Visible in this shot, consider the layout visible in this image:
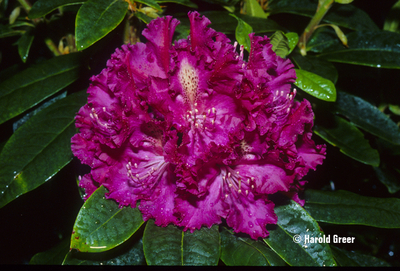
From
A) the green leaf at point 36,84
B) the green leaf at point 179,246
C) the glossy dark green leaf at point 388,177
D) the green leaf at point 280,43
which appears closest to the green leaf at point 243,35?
the green leaf at point 280,43

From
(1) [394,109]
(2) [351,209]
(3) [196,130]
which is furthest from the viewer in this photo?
(1) [394,109]

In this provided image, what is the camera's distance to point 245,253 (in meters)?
0.95

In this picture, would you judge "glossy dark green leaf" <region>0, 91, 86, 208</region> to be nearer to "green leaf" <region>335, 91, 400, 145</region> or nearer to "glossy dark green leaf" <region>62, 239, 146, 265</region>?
"glossy dark green leaf" <region>62, 239, 146, 265</region>

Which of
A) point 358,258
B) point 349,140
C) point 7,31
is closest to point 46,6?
point 7,31

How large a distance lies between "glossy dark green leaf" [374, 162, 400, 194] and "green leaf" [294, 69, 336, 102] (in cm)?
72

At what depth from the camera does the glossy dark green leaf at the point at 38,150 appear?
3.46 ft

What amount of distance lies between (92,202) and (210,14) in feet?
2.82

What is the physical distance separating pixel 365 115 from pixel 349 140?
21 cm

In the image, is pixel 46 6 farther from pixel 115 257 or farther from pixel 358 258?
pixel 358 258

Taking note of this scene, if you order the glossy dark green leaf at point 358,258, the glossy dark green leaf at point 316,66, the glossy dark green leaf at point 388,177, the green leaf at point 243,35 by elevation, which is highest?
the green leaf at point 243,35

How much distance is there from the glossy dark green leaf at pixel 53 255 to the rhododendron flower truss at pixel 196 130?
433mm

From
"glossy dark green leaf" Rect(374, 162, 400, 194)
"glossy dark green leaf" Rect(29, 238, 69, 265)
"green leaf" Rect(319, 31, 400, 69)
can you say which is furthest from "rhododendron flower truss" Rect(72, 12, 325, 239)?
"glossy dark green leaf" Rect(374, 162, 400, 194)

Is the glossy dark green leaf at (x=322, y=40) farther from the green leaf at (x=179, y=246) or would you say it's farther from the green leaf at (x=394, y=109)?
the green leaf at (x=179, y=246)

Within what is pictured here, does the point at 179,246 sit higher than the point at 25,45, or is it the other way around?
the point at 25,45
